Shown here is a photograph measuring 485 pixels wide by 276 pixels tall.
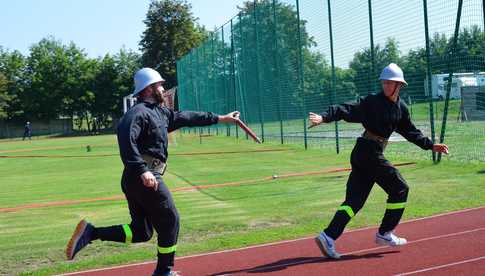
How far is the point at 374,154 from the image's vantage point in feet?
22.2

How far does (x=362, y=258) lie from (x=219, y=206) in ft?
15.0

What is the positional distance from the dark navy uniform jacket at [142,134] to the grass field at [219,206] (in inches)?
82.1

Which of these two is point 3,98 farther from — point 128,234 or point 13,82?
point 128,234

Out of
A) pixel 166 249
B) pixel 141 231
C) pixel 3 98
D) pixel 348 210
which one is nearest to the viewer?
pixel 166 249

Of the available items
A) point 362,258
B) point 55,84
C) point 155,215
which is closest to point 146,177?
point 155,215

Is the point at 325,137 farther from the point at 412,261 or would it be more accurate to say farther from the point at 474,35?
the point at 412,261

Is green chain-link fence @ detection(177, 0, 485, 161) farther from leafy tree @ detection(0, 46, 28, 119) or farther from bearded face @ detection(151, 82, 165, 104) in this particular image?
leafy tree @ detection(0, 46, 28, 119)

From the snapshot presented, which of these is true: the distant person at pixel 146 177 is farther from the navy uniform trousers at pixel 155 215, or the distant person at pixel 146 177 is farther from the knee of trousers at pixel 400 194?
the knee of trousers at pixel 400 194

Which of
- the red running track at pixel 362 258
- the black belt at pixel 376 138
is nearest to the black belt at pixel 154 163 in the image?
the red running track at pixel 362 258

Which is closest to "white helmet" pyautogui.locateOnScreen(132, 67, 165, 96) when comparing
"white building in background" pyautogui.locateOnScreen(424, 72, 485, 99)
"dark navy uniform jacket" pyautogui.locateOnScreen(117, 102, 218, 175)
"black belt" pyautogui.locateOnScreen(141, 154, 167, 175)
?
"dark navy uniform jacket" pyautogui.locateOnScreen(117, 102, 218, 175)

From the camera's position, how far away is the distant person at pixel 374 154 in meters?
6.72

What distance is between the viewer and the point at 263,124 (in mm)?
28641

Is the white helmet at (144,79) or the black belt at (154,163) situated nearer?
the black belt at (154,163)

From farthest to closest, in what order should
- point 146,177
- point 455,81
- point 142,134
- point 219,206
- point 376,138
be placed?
point 455,81 < point 219,206 < point 376,138 < point 142,134 < point 146,177
